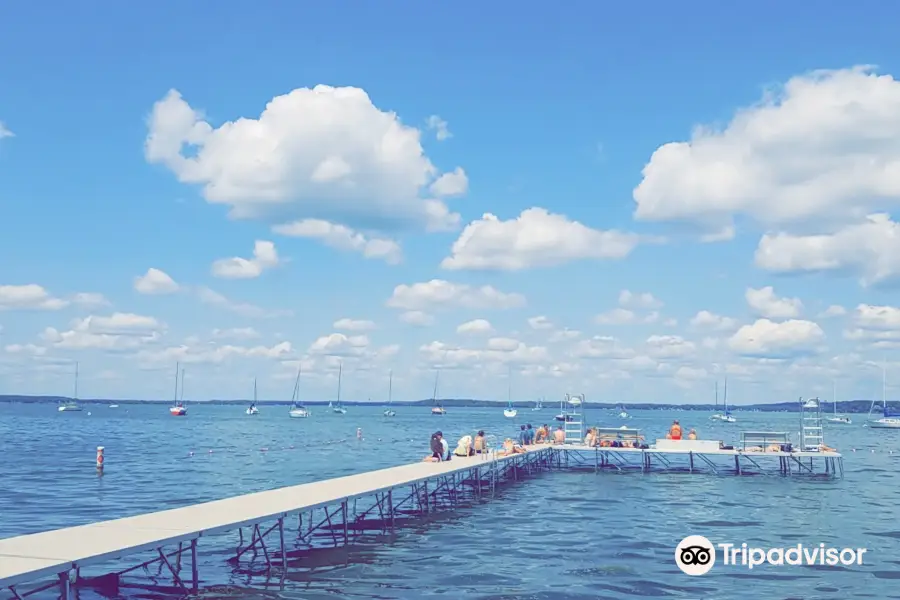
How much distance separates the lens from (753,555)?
23016 millimetres

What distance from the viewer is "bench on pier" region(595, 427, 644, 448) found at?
4588 centimetres

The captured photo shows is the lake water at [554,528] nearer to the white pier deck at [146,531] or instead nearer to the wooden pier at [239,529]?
the wooden pier at [239,529]

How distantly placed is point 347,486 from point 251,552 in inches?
142

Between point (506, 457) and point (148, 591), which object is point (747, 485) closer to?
point (506, 457)

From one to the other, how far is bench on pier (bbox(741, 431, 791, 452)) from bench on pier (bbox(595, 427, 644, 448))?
18.5 ft

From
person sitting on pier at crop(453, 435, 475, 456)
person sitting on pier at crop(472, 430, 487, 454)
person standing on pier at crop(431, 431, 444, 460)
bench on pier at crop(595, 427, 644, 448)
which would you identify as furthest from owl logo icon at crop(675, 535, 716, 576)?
bench on pier at crop(595, 427, 644, 448)

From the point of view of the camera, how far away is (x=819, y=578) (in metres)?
20.5

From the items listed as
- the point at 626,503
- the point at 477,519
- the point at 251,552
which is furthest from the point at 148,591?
the point at 626,503

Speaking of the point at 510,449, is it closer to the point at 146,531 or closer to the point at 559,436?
the point at 559,436

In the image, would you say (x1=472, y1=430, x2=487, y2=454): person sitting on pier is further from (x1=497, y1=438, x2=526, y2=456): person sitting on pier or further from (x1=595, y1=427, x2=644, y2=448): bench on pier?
(x1=595, y1=427, x2=644, y2=448): bench on pier

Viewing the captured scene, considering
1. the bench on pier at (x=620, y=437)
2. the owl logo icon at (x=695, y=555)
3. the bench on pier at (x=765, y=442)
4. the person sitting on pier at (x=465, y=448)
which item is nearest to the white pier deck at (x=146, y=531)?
the owl logo icon at (x=695, y=555)

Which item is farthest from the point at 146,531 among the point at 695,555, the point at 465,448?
the point at 465,448

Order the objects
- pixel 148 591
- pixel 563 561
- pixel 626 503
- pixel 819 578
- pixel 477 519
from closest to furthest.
→ pixel 148 591 < pixel 819 578 < pixel 563 561 < pixel 477 519 < pixel 626 503

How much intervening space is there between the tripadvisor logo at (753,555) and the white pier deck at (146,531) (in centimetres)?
899
